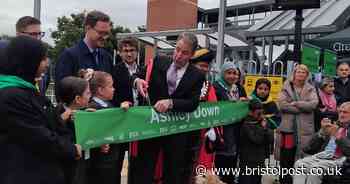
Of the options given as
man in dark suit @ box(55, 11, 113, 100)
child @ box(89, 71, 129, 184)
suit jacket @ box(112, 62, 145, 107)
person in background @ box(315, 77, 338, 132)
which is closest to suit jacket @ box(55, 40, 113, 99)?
man in dark suit @ box(55, 11, 113, 100)

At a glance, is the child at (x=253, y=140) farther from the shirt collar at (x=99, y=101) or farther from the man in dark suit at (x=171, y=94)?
the shirt collar at (x=99, y=101)

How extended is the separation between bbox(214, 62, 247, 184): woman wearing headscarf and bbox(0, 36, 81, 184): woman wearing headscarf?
9.79ft

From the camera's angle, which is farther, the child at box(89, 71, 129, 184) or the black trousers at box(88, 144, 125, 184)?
the black trousers at box(88, 144, 125, 184)

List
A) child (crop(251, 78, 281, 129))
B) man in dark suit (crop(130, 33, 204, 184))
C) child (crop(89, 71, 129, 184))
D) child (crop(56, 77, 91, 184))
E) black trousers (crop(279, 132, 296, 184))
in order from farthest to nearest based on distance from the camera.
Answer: black trousers (crop(279, 132, 296, 184)) → child (crop(251, 78, 281, 129)) → man in dark suit (crop(130, 33, 204, 184)) → child (crop(89, 71, 129, 184)) → child (crop(56, 77, 91, 184))

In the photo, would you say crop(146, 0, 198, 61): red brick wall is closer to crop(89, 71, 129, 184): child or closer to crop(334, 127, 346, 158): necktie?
crop(334, 127, 346, 158): necktie

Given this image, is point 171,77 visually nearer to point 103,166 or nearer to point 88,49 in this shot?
point 88,49

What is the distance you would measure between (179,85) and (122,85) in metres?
0.62

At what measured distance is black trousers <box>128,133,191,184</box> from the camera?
428cm

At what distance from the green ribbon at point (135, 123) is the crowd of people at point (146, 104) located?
0.08 m

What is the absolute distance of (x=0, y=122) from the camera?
255 cm

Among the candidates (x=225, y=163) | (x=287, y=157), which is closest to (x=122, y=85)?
(x=225, y=163)

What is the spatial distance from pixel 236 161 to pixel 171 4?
32499 millimetres

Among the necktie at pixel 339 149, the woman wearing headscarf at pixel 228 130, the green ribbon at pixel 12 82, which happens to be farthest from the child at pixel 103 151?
the necktie at pixel 339 149

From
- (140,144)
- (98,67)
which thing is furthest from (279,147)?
(98,67)
